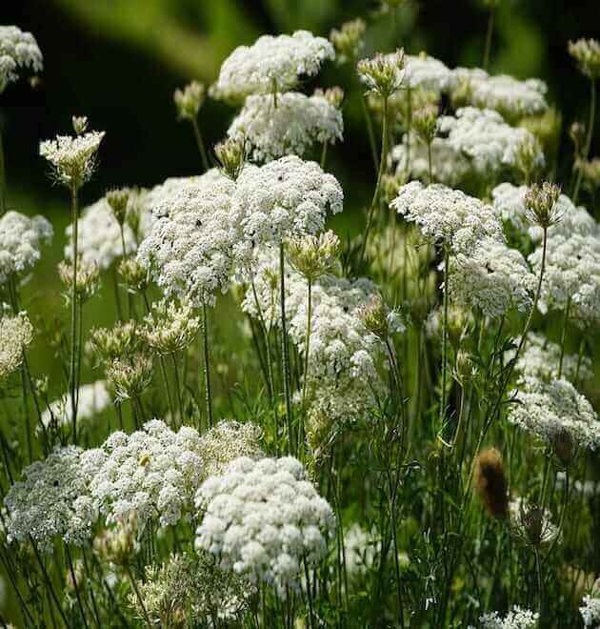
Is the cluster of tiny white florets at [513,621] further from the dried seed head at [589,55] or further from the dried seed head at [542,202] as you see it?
the dried seed head at [589,55]

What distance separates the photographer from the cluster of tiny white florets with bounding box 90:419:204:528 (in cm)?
286

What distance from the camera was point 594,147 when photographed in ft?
26.3

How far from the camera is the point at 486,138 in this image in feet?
14.8

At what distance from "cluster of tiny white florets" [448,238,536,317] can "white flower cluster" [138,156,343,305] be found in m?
0.53

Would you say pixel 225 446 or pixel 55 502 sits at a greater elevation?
pixel 225 446

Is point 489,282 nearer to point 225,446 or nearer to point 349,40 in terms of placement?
point 225,446

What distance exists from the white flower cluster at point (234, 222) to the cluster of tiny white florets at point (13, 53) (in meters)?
1.13

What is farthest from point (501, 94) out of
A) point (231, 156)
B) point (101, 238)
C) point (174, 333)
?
point (174, 333)

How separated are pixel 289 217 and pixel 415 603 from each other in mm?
1262

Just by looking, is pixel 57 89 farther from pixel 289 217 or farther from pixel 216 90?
pixel 289 217

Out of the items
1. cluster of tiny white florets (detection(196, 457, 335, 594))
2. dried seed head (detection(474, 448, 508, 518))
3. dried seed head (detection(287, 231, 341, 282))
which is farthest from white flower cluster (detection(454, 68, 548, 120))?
cluster of tiny white florets (detection(196, 457, 335, 594))

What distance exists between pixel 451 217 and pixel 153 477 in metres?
1.11

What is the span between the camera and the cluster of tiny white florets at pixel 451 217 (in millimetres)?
3219

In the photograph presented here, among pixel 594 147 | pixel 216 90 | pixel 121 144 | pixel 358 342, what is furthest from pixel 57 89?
pixel 358 342
